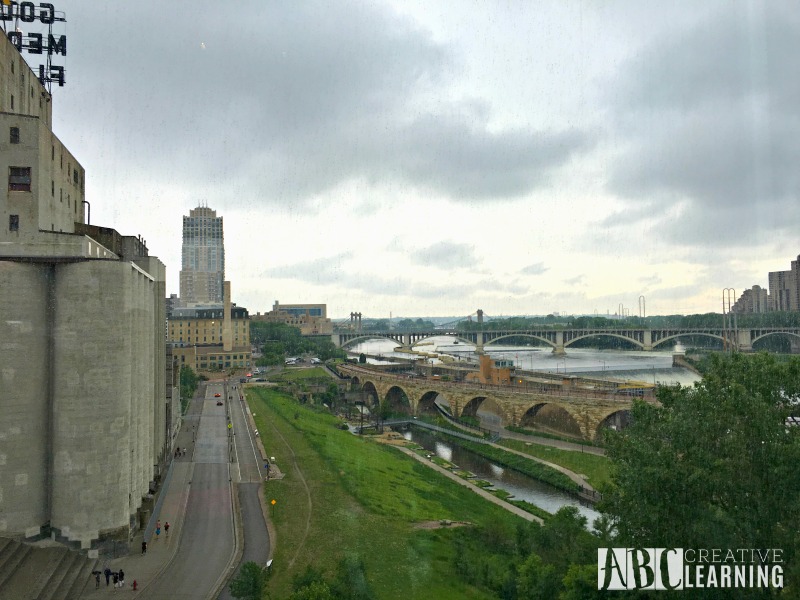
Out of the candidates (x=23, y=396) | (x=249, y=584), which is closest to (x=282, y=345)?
(x=23, y=396)

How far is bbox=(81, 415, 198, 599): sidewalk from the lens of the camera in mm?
17594

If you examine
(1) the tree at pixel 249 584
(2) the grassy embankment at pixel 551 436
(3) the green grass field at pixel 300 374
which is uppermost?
(3) the green grass field at pixel 300 374

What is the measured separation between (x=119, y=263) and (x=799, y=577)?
20.9m

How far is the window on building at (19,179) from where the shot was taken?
800 inches

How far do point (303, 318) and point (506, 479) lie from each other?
135m

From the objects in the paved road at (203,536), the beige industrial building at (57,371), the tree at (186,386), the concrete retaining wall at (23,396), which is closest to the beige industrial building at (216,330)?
the tree at (186,386)

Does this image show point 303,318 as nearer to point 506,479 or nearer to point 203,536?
point 506,479

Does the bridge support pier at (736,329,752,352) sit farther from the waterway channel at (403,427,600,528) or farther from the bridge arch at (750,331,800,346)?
the waterway channel at (403,427,600,528)

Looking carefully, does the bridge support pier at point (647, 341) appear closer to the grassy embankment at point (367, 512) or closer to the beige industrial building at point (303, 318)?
the beige industrial building at point (303, 318)

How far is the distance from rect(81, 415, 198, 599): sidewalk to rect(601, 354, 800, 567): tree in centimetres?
1444

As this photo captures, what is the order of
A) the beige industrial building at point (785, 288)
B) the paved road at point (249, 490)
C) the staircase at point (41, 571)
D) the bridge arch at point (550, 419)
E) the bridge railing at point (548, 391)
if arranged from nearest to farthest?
the staircase at point (41, 571)
the paved road at point (249, 490)
the bridge railing at point (548, 391)
the bridge arch at point (550, 419)
the beige industrial building at point (785, 288)

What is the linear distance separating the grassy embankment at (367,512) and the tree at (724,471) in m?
7.37

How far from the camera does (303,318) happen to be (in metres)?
168

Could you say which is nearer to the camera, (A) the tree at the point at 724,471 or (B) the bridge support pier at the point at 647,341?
(A) the tree at the point at 724,471
